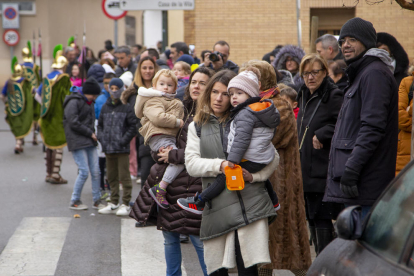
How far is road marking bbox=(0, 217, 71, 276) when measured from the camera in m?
5.71

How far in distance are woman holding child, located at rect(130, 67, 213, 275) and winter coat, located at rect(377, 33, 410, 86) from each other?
7.72 ft

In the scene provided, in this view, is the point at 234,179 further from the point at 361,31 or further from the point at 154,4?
the point at 154,4

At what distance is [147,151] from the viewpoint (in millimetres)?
7090

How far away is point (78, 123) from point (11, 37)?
23.7 m

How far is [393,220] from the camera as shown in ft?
8.09

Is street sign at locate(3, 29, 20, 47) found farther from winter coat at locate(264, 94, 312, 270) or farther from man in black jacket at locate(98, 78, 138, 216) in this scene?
winter coat at locate(264, 94, 312, 270)

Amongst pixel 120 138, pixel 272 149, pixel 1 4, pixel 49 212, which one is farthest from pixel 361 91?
pixel 1 4

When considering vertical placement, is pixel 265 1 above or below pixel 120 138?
above

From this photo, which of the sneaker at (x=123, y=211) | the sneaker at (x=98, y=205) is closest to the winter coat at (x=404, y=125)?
the sneaker at (x=123, y=211)

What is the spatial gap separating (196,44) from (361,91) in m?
10.9

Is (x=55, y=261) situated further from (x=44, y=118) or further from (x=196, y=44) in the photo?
(x=196, y=44)

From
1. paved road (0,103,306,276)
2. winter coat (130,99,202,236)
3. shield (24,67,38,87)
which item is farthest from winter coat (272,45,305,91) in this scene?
shield (24,67,38,87)

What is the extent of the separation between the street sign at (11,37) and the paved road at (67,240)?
21.9 m

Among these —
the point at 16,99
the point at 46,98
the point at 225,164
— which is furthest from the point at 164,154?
the point at 16,99
